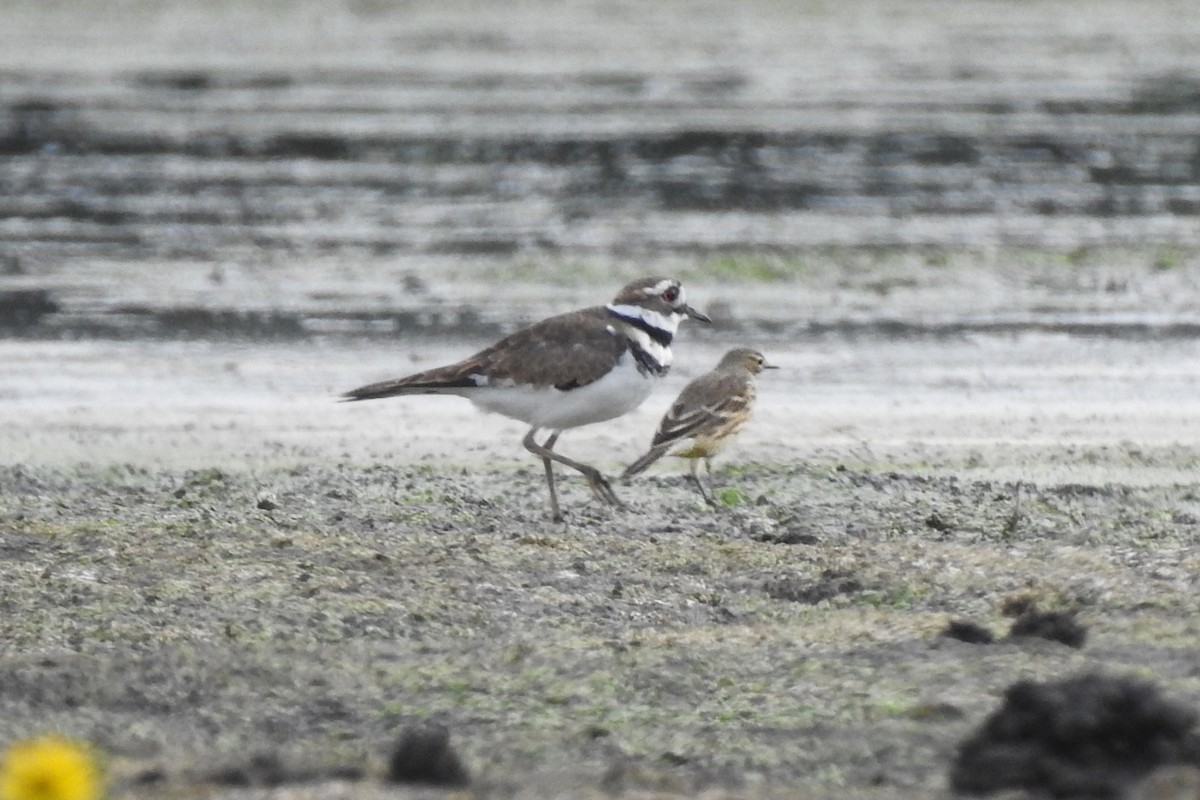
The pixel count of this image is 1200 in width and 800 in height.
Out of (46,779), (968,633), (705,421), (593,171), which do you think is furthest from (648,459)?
(593,171)

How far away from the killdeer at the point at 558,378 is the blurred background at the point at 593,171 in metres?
4.05

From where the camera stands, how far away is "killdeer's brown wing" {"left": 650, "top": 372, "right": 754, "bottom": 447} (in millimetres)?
10344

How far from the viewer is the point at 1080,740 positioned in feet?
18.0

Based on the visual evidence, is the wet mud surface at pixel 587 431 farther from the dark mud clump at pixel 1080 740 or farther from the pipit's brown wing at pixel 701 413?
the pipit's brown wing at pixel 701 413

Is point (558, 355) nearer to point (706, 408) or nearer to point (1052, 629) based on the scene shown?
point (706, 408)

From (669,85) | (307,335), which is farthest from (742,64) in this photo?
(307,335)

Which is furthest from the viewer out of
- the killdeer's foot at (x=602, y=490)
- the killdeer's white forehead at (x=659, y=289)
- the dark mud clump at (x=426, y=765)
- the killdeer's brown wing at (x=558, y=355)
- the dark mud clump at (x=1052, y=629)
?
the killdeer's white forehead at (x=659, y=289)

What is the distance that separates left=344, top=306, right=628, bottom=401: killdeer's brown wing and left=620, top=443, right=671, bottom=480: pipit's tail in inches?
17.4

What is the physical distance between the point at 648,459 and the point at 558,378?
1.84 ft

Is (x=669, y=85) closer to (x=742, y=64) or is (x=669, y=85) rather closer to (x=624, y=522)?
(x=742, y=64)

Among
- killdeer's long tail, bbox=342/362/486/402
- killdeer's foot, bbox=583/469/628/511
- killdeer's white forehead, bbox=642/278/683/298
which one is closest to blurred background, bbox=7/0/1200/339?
killdeer's white forehead, bbox=642/278/683/298

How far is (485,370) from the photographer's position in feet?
33.8

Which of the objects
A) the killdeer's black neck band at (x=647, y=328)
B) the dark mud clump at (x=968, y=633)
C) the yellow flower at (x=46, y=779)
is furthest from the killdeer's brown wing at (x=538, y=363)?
the yellow flower at (x=46, y=779)

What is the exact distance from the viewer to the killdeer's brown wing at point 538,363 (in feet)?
33.3
